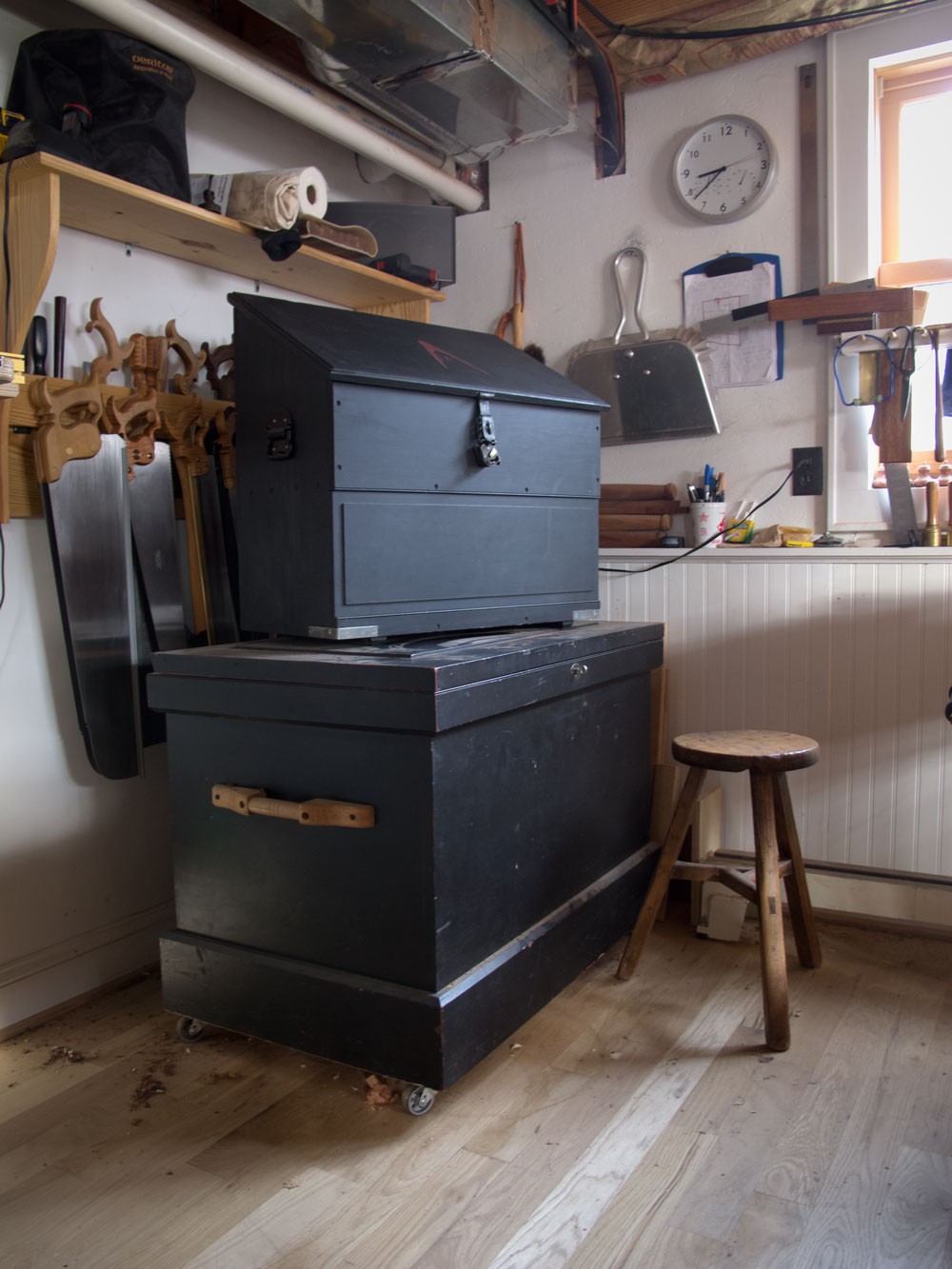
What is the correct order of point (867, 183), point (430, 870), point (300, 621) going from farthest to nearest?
1. point (867, 183)
2. point (300, 621)
3. point (430, 870)

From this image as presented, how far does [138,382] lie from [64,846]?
0.97m

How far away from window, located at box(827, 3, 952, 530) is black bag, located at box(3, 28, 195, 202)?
5.12 feet

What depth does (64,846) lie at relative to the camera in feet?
6.60

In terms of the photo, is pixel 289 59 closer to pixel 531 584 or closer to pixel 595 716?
pixel 531 584

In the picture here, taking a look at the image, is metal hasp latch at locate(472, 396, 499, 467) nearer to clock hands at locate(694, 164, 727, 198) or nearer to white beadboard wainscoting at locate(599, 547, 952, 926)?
white beadboard wainscoting at locate(599, 547, 952, 926)

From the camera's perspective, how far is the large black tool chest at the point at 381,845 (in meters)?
1.56

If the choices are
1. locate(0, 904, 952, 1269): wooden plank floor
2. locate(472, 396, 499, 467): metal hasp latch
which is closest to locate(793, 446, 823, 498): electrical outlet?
locate(472, 396, 499, 467): metal hasp latch

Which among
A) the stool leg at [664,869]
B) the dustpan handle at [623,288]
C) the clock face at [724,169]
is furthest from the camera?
the dustpan handle at [623,288]

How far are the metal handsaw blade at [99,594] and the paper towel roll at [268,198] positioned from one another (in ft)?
1.86

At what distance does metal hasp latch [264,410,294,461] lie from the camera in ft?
5.68

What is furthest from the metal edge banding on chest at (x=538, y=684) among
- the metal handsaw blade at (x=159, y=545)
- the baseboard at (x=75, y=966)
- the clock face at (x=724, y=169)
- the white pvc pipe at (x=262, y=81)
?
the white pvc pipe at (x=262, y=81)

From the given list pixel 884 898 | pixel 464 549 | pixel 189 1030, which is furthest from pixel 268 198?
pixel 884 898

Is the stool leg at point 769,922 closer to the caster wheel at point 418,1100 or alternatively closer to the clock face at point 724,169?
the caster wheel at point 418,1100

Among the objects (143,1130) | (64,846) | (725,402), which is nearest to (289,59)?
(725,402)
